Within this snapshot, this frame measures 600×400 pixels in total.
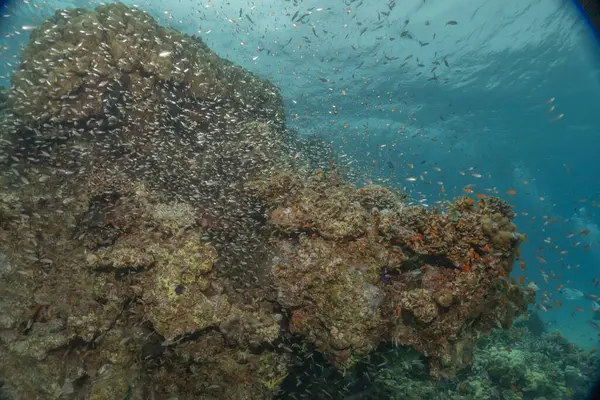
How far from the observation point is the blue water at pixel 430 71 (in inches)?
878

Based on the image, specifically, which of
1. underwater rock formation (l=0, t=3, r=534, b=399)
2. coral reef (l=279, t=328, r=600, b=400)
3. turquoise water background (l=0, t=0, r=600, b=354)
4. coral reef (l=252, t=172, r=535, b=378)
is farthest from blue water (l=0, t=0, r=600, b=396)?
coral reef (l=252, t=172, r=535, b=378)

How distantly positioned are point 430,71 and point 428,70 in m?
0.38

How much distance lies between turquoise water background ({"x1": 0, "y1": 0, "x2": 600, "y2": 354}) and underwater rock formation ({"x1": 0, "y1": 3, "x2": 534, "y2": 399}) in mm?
4467

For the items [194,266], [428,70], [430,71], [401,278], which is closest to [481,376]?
[401,278]

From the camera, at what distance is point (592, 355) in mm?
16766

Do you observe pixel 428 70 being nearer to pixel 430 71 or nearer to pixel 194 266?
pixel 430 71

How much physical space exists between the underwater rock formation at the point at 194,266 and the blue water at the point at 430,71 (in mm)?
4563

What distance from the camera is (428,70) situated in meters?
30.5

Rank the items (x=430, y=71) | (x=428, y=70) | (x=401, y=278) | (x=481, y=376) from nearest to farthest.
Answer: (x=401, y=278)
(x=481, y=376)
(x=428, y=70)
(x=430, y=71)

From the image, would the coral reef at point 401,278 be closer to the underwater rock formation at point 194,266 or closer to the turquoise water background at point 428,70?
the underwater rock formation at point 194,266

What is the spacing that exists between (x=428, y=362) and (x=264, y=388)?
3.83 metres

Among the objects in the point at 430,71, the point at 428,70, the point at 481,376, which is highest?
the point at 430,71

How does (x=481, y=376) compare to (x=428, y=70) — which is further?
(x=428, y=70)

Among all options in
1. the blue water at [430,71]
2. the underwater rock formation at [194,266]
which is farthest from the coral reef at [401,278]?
the blue water at [430,71]
